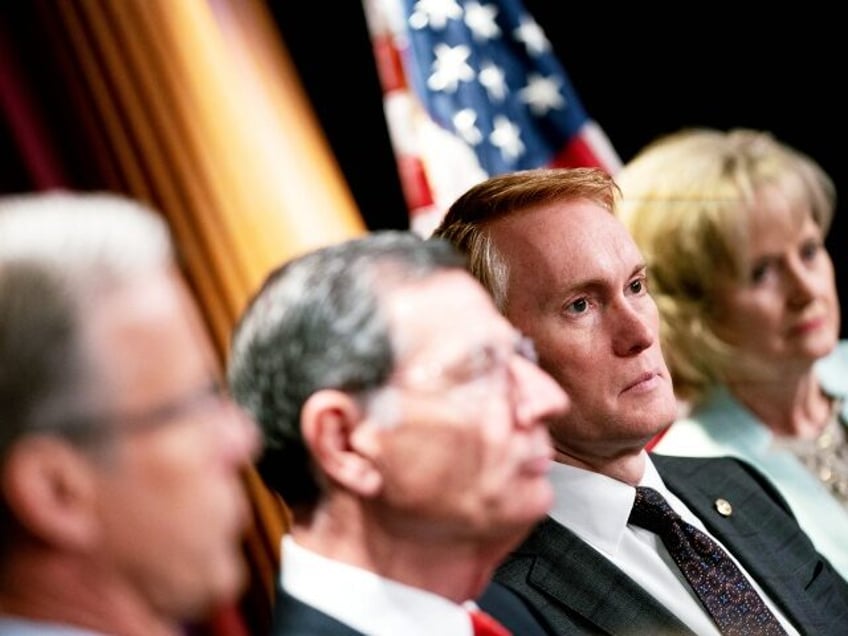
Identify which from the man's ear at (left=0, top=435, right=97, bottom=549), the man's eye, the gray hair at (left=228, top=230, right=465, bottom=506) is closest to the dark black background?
the man's eye

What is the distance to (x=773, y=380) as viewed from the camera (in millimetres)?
2533

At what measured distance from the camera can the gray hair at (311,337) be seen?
1406 mm

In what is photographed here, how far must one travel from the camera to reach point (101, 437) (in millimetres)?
1136

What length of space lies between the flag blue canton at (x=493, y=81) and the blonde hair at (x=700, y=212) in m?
0.21

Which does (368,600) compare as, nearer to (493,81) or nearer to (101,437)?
(101,437)

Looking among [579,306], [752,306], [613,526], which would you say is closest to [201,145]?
[579,306]

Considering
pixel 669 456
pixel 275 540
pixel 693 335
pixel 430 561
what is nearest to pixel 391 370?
pixel 430 561

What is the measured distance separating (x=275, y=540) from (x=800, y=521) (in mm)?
1258

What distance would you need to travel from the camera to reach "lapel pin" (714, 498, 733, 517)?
215 cm

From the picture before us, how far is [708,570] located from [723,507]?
0.26 m

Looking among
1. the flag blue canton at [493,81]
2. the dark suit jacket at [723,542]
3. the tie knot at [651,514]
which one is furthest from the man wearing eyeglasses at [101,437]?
the flag blue canton at [493,81]

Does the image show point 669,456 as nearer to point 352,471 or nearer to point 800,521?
point 800,521

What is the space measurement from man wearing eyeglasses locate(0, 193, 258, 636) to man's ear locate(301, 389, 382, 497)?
7.9 inches

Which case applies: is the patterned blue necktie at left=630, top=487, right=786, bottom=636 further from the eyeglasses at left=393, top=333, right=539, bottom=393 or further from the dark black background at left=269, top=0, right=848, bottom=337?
the dark black background at left=269, top=0, right=848, bottom=337
